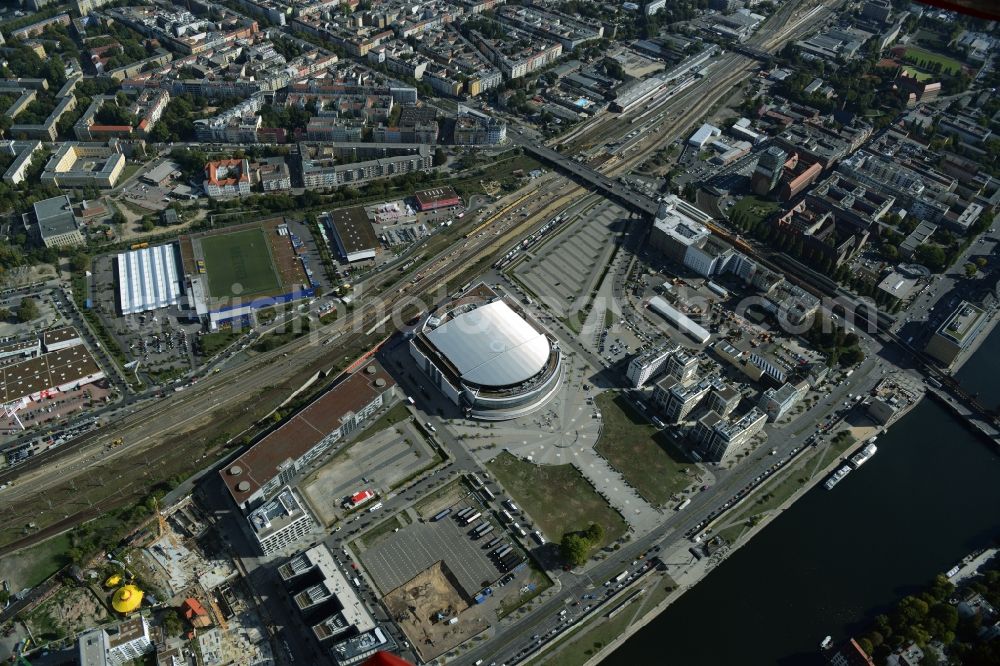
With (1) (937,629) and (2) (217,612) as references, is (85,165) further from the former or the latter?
(1) (937,629)

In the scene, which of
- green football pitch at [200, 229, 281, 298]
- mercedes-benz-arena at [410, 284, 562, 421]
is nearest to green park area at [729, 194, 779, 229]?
mercedes-benz-arena at [410, 284, 562, 421]

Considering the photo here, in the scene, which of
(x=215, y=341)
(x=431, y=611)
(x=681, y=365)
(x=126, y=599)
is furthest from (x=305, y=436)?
(x=681, y=365)

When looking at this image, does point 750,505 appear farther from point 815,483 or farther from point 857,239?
point 857,239

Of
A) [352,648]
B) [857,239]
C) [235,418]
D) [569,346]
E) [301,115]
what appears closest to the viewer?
[352,648]

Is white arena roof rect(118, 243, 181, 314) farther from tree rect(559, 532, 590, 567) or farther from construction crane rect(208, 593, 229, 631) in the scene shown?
tree rect(559, 532, 590, 567)

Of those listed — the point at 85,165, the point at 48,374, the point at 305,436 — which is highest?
the point at 85,165

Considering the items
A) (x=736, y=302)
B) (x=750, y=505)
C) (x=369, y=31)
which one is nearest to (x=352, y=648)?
(x=750, y=505)

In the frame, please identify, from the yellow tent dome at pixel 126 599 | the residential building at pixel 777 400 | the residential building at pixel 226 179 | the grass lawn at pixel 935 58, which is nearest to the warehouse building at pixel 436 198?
the residential building at pixel 226 179
